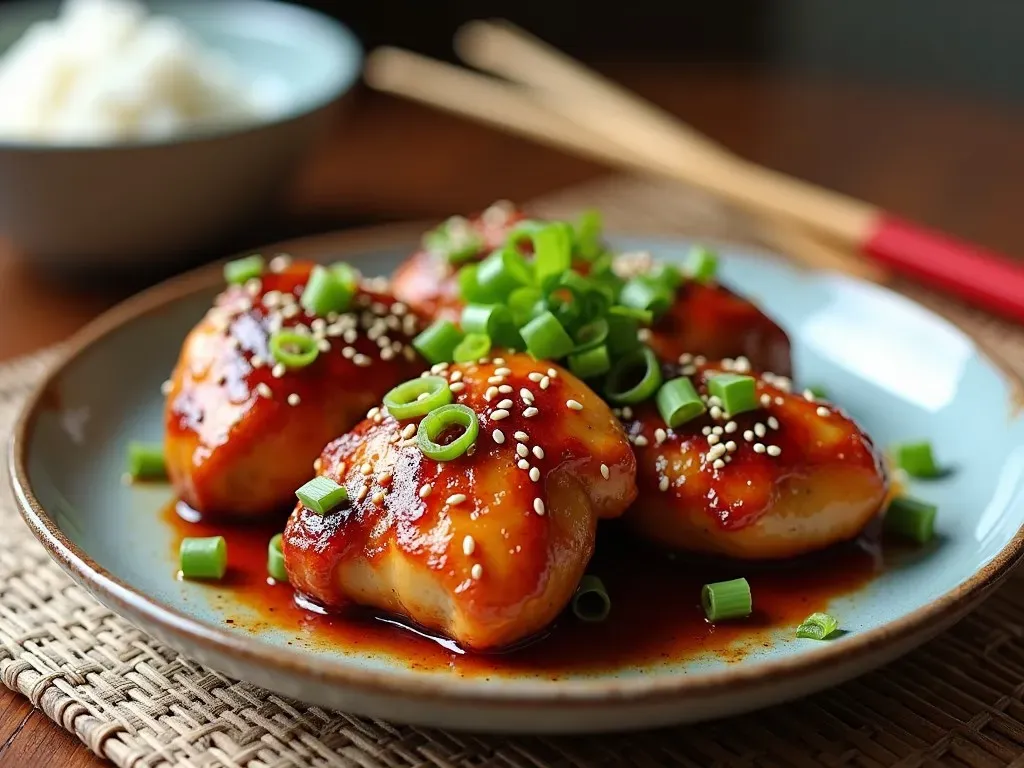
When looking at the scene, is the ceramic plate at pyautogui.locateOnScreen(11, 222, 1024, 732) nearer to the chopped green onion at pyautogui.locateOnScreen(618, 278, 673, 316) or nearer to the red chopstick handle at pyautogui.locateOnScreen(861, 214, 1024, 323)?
the red chopstick handle at pyautogui.locateOnScreen(861, 214, 1024, 323)

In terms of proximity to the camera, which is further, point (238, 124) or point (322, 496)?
point (238, 124)

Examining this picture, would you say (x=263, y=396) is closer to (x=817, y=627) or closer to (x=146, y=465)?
(x=146, y=465)

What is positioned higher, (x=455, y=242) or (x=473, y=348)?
(x=473, y=348)

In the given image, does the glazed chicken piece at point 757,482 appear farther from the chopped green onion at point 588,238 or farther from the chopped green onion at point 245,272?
the chopped green onion at point 245,272

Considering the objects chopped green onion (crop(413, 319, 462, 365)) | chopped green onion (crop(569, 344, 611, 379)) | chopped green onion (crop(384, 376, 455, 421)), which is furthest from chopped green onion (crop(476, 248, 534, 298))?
chopped green onion (crop(384, 376, 455, 421))

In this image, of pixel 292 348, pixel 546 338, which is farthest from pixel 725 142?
pixel 292 348

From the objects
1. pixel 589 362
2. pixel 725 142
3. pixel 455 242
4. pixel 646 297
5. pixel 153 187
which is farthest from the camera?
pixel 725 142

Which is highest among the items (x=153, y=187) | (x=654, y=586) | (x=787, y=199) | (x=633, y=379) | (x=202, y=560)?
(x=633, y=379)
